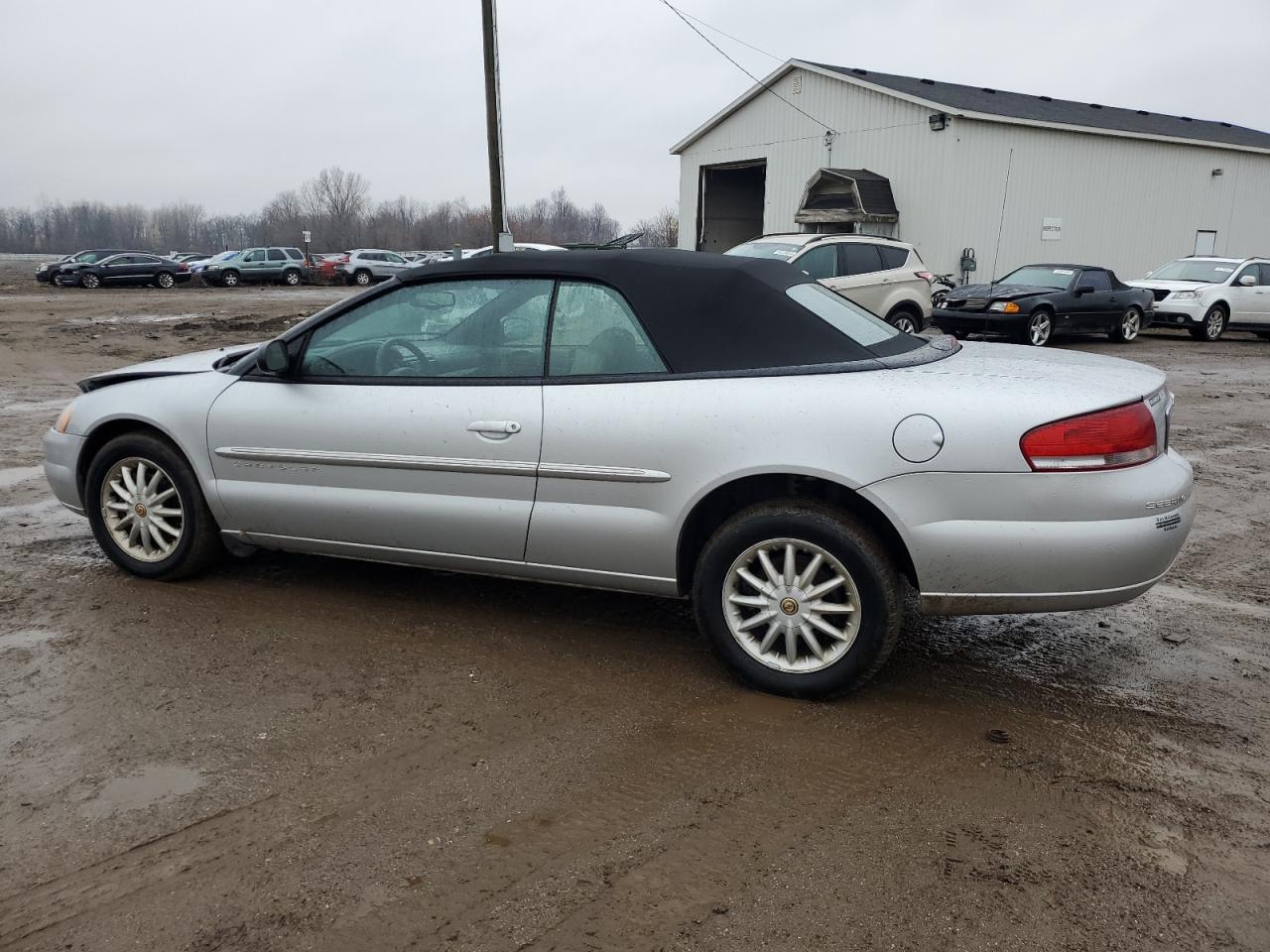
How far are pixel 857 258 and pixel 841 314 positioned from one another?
11471 millimetres

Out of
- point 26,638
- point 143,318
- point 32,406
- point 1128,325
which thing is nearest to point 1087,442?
point 26,638

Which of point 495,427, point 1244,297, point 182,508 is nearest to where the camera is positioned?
point 495,427

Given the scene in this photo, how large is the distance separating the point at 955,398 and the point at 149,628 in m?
3.33

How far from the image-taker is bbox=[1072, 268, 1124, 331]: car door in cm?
1722

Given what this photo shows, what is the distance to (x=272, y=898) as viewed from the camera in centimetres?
246

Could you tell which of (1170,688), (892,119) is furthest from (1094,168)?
(1170,688)

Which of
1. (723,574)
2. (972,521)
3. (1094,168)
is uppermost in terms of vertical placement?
(1094,168)

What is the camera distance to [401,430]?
4035 mm

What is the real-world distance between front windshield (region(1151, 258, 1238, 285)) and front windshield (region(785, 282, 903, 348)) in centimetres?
1843

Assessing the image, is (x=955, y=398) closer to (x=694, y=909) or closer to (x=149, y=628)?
(x=694, y=909)

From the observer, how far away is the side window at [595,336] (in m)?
3.78

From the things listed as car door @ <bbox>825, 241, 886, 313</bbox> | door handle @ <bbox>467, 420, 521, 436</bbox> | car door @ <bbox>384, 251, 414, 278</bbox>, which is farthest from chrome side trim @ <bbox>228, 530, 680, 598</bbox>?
car door @ <bbox>384, 251, 414, 278</bbox>

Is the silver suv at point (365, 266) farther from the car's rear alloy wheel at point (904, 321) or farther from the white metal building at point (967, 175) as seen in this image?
the car's rear alloy wheel at point (904, 321)

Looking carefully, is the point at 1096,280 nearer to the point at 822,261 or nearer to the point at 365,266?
the point at 822,261
